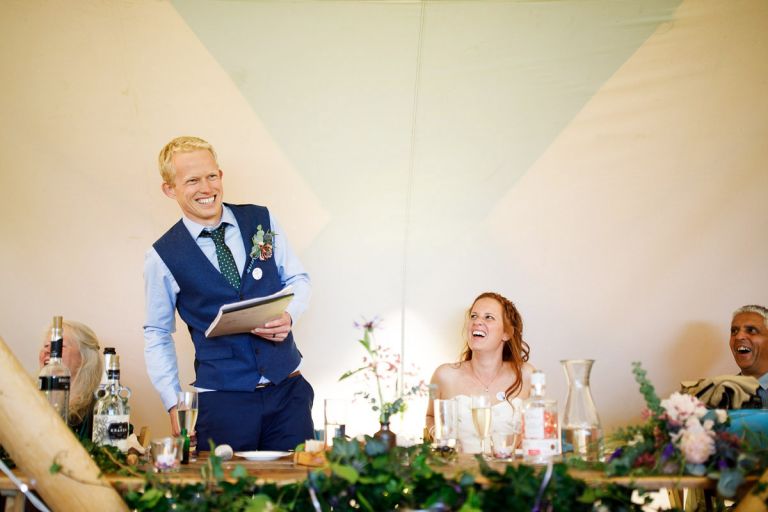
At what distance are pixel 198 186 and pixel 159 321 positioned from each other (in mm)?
469

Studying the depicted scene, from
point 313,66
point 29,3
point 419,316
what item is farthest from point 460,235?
point 29,3

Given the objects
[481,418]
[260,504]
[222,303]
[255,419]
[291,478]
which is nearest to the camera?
[260,504]

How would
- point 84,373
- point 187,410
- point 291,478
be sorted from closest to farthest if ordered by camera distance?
point 291,478
point 187,410
point 84,373

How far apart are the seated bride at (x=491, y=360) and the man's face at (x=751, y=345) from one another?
831 mm

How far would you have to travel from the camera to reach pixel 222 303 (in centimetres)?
277

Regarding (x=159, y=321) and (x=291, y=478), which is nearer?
(x=291, y=478)

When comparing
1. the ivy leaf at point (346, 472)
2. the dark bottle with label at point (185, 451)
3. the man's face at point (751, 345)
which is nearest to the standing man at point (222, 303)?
the dark bottle with label at point (185, 451)

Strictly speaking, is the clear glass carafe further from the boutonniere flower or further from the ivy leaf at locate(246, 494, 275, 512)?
the boutonniere flower

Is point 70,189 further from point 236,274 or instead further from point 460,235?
point 460,235

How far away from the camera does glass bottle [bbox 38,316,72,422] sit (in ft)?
6.51

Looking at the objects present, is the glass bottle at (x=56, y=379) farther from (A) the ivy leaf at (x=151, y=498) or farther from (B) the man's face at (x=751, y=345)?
(B) the man's face at (x=751, y=345)

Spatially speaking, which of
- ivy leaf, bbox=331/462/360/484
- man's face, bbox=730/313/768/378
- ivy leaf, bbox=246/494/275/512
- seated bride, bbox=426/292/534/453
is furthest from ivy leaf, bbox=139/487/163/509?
man's face, bbox=730/313/768/378

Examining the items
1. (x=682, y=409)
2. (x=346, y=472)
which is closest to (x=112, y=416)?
(x=346, y=472)

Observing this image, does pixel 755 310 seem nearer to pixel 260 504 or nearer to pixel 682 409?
pixel 682 409
